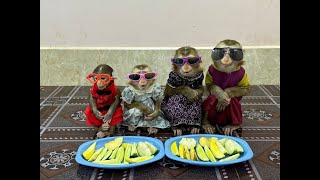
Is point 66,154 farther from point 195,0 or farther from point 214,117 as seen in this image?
point 195,0

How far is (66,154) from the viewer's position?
2383 mm

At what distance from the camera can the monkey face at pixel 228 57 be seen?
2471 mm

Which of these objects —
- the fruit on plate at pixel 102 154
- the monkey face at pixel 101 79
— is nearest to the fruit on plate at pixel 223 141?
the fruit on plate at pixel 102 154

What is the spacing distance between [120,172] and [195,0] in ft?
7.24

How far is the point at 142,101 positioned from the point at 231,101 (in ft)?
2.08

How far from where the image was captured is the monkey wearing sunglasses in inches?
98.1

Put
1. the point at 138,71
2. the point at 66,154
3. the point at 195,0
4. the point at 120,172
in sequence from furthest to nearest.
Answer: the point at 195,0, the point at 138,71, the point at 66,154, the point at 120,172

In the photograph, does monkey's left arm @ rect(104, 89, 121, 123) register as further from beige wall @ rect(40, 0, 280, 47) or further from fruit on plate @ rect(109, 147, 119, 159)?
beige wall @ rect(40, 0, 280, 47)

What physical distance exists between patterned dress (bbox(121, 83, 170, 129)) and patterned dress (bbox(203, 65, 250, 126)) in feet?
1.11

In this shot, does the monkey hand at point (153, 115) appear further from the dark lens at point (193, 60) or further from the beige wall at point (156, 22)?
the beige wall at point (156, 22)

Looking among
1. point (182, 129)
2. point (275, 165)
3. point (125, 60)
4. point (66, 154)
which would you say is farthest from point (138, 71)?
point (125, 60)

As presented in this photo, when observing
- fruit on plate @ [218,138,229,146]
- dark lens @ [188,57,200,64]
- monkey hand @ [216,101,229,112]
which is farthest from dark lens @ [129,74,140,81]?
fruit on plate @ [218,138,229,146]

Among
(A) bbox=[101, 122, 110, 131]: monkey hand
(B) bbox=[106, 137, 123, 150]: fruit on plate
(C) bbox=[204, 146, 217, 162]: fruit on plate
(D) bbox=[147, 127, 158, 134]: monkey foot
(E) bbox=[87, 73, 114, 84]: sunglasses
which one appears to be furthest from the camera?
(D) bbox=[147, 127, 158, 134]: monkey foot

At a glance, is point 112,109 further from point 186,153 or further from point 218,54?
point 218,54
